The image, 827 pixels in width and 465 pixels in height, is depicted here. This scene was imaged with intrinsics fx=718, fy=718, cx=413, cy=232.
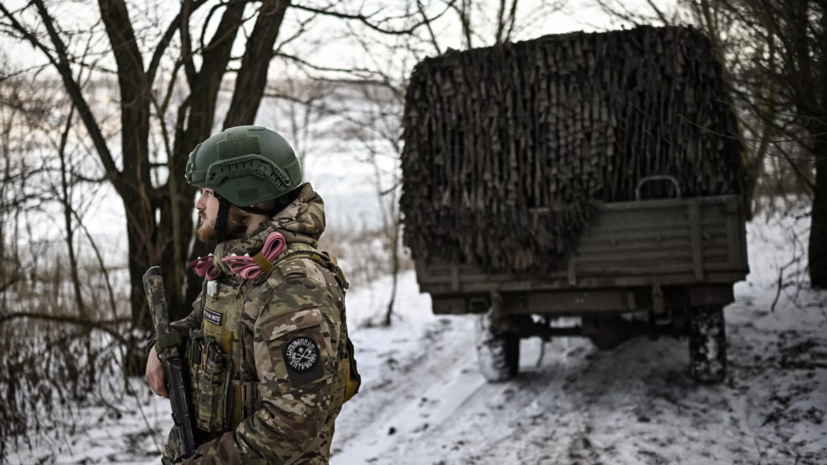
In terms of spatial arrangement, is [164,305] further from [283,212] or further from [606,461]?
[606,461]

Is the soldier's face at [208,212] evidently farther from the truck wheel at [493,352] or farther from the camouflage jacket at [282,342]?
the truck wheel at [493,352]

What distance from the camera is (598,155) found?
5754 mm

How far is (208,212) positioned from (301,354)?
2.19 feet

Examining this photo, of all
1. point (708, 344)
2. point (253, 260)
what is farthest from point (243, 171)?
point (708, 344)

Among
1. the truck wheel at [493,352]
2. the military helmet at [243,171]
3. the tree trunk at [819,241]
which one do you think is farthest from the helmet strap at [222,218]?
the tree trunk at [819,241]

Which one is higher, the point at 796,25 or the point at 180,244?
the point at 796,25

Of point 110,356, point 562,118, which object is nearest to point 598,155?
point 562,118

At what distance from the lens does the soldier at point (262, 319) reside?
200 cm

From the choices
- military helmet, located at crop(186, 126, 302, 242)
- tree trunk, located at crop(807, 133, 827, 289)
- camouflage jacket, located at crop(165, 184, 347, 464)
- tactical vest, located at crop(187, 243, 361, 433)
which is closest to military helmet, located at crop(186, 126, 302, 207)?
military helmet, located at crop(186, 126, 302, 242)

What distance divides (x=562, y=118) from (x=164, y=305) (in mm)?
4058

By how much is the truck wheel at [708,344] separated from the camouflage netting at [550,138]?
3.55 ft

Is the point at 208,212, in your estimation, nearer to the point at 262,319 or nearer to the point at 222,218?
the point at 222,218

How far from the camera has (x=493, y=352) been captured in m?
6.67

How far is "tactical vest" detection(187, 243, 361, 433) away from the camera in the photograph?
2.17m
